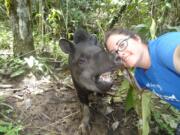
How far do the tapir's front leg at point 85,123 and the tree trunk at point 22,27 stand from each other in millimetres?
1253

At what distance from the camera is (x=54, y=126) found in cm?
411

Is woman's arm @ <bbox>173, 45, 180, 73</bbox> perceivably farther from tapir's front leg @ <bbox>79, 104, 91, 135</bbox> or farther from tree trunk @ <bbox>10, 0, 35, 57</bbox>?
tree trunk @ <bbox>10, 0, 35, 57</bbox>

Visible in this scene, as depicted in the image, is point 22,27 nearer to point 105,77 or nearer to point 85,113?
point 85,113

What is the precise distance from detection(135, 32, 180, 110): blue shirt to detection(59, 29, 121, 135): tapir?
365 mm

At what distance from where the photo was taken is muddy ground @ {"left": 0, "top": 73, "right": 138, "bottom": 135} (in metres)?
4.11

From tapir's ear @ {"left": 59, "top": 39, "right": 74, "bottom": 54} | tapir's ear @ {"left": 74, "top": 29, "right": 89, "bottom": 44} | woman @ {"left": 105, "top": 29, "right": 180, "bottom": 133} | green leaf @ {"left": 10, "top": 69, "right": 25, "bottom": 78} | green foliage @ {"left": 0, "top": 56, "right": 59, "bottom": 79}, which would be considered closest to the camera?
woman @ {"left": 105, "top": 29, "right": 180, "bottom": 133}

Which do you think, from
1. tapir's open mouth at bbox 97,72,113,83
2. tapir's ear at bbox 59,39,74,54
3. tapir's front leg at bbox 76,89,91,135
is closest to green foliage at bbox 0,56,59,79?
tapir's ear at bbox 59,39,74,54

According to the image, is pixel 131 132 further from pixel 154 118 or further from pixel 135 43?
pixel 135 43

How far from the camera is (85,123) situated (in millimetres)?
4113

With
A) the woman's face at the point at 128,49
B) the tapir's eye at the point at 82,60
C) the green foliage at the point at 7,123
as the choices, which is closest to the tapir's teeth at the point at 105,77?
the tapir's eye at the point at 82,60

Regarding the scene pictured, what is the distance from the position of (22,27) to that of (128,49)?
226 centimetres

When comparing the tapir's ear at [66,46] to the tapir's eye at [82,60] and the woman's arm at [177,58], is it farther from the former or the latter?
the woman's arm at [177,58]

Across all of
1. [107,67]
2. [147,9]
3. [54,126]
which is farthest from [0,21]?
[107,67]

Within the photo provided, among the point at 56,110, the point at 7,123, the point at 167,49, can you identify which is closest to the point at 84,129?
the point at 56,110
